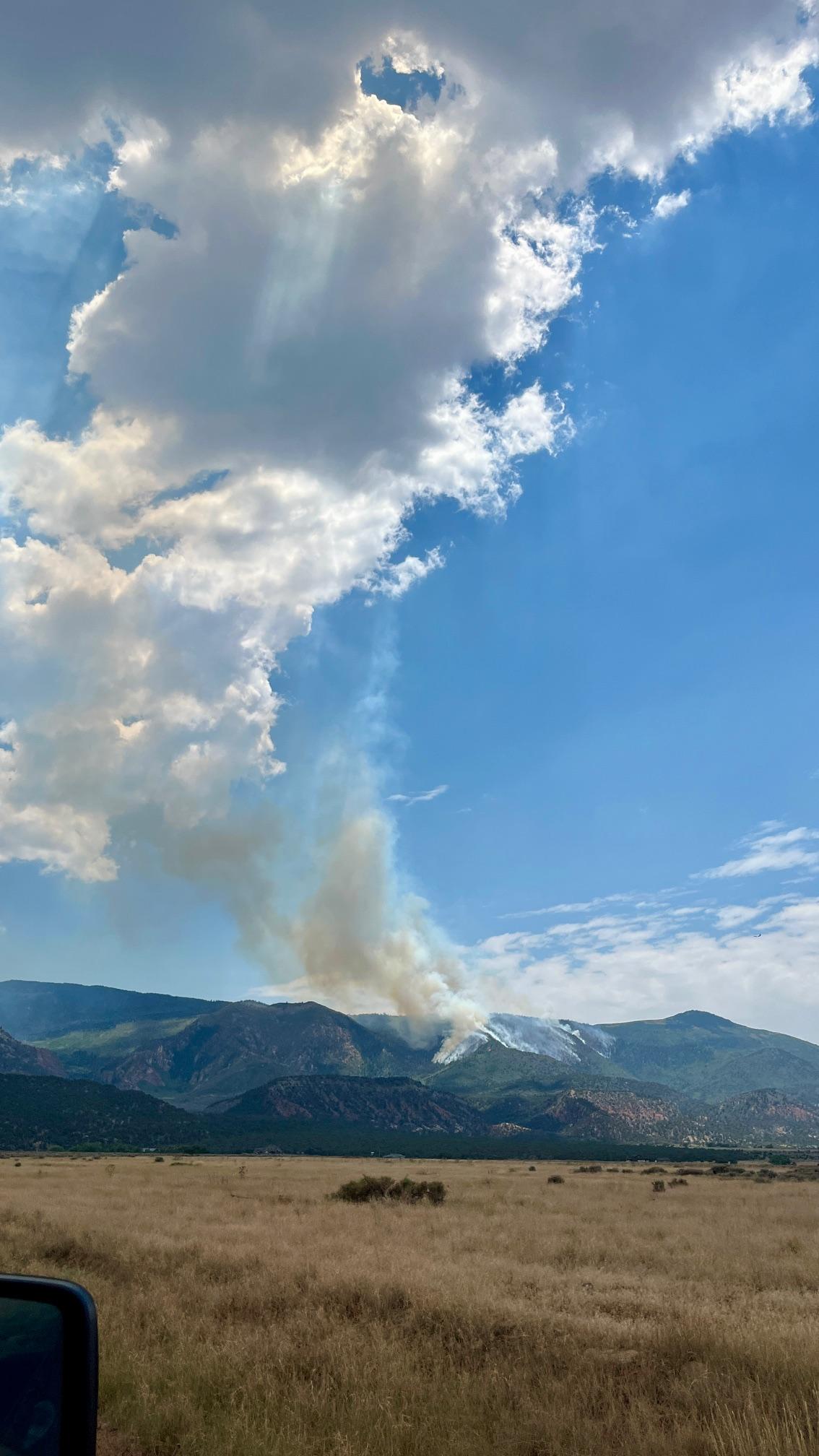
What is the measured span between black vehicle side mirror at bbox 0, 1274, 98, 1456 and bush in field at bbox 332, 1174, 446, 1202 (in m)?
34.2

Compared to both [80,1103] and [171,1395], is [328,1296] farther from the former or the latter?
[80,1103]

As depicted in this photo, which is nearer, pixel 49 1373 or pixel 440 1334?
pixel 49 1373

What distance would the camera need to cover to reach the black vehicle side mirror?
296cm

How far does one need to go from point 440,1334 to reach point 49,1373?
10.2 meters

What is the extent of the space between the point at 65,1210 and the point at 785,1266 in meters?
20.3

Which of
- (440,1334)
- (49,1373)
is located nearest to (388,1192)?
(440,1334)

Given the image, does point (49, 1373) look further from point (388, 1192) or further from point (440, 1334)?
point (388, 1192)

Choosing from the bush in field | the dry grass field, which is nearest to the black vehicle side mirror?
the dry grass field

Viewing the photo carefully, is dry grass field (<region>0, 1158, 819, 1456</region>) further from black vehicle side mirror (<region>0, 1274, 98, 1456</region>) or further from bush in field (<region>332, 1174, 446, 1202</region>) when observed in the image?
bush in field (<region>332, 1174, 446, 1202</region>)

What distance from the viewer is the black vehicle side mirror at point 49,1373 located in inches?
116

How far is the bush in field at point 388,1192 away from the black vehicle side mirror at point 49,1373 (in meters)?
34.2

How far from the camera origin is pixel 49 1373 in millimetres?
3172

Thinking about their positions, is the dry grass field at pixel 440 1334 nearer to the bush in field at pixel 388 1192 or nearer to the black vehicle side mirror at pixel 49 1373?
the black vehicle side mirror at pixel 49 1373

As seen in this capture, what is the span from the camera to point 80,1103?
153 meters
